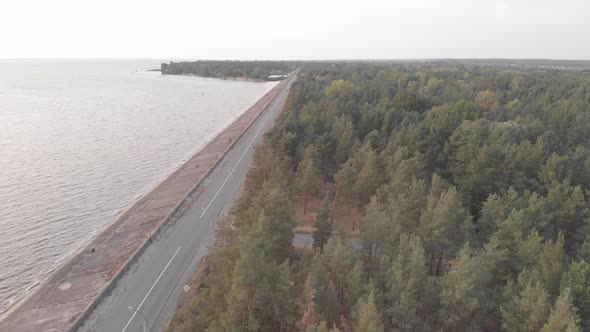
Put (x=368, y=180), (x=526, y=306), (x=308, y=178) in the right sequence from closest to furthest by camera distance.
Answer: (x=526, y=306) → (x=368, y=180) → (x=308, y=178)

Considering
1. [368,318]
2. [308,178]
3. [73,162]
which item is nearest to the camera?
[368,318]

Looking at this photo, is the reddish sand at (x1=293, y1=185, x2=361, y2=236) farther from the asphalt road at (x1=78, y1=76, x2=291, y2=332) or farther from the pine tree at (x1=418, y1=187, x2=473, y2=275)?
the pine tree at (x1=418, y1=187, x2=473, y2=275)

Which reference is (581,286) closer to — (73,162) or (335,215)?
(335,215)

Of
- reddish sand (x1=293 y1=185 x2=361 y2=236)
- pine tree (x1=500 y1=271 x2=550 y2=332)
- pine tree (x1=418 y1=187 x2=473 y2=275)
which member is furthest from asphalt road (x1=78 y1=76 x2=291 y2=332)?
pine tree (x1=500 y1=271 x2=550 y2=332)

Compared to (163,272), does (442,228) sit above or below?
above

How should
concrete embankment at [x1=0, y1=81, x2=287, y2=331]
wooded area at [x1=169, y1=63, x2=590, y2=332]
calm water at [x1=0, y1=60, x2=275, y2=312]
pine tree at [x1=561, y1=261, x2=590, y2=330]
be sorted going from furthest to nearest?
calm water at [x1=0, y1=60, x2=275, y2=312]
concrete embankment at [x1=0, y1=81, x2=287, y2=331]
pine tree at [x1=561, y1=261, x2=590, y2=330]
wooded area at [x1=169, y1=63, x2=590, y2=332]

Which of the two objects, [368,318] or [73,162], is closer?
[368,318]

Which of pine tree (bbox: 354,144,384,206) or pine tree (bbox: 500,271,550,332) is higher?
pine tree (bbox: 354,144,384,206)

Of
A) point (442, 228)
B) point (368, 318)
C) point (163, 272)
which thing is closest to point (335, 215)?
point (442, 228)
